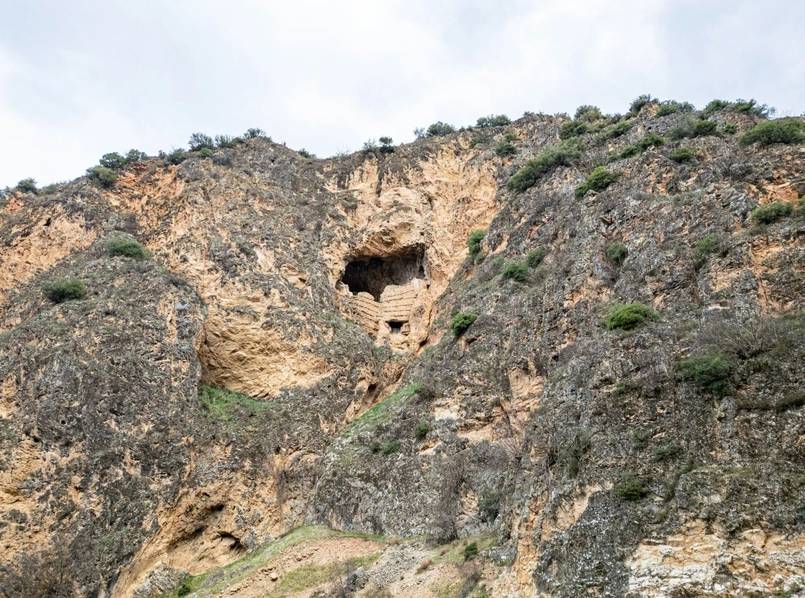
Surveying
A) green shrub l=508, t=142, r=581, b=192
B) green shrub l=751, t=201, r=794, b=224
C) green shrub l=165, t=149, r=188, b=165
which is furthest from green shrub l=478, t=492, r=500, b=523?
green shrub l=165, t=149, r=188, b=165

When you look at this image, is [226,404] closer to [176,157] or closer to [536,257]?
[536,257]

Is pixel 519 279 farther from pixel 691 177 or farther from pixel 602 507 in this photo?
pixel 602 507

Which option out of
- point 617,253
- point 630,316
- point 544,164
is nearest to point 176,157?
point 544,164

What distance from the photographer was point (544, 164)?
128ft

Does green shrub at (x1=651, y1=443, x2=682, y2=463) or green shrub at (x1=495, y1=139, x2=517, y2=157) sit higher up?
green shrub at (x1=495, y1=139, x2=517, y2=157)

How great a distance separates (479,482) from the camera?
79.3ft

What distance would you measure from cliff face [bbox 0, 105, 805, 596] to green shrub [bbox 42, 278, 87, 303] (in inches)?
24.9

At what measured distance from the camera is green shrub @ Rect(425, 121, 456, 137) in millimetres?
53875

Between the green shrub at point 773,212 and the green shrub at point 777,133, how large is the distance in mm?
6426

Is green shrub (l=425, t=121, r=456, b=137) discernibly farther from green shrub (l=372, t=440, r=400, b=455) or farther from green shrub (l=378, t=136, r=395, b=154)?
green shrub (l=372, t=440, r=400, b=455)

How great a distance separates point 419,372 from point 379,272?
44.5ft

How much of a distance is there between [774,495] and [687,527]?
171 centimetres

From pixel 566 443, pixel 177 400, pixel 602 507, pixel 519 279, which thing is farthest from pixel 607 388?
pixel 177 400

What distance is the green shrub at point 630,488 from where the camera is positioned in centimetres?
1523
